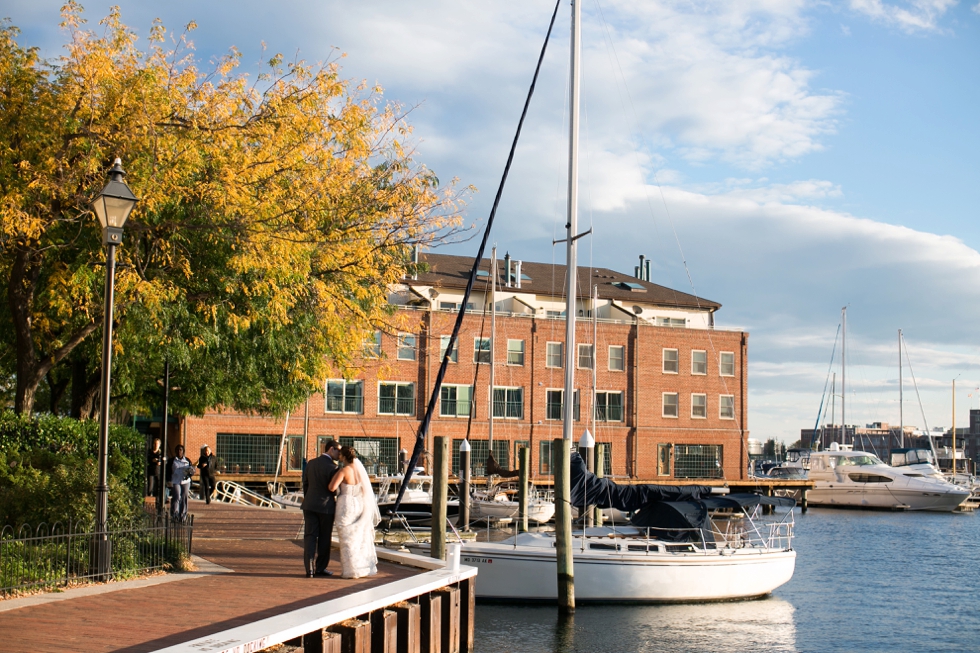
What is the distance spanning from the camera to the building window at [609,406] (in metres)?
62.9

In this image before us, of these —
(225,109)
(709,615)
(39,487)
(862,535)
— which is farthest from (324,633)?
(862,535)

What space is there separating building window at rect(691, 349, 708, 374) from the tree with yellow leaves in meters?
46.4

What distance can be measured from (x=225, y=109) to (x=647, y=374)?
159ft

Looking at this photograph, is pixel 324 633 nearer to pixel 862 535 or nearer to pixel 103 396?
pixel 103 396

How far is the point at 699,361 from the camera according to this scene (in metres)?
65.7

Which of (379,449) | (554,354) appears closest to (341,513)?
(379,449)

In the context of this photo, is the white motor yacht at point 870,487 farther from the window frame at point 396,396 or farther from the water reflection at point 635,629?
the water reflection at point 635,629

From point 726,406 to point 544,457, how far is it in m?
13.3

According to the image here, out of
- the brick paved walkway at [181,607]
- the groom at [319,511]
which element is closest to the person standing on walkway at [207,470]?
the brick paved walkway at [181,607]

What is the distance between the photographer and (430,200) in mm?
21141

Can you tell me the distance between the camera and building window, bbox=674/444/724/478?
64375 millimetres

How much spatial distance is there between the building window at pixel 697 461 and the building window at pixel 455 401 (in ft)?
46.7

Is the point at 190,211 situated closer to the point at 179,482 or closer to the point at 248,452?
the point at 179,482

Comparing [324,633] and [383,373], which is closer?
[324,633]
